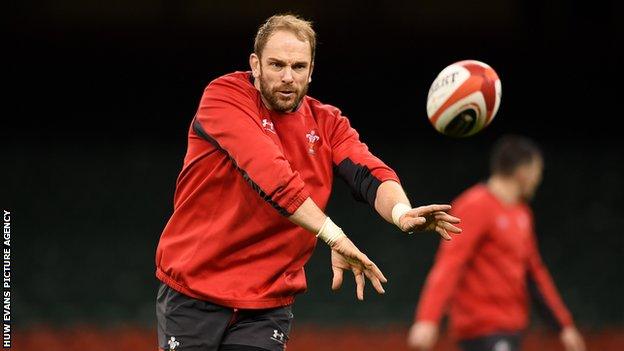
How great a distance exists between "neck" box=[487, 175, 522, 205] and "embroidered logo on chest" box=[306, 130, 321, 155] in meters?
3.25

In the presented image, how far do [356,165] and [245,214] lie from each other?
0.52 meters

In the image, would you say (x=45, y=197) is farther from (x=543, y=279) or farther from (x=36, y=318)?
(x=543, y=279)

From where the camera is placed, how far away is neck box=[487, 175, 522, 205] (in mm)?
7340

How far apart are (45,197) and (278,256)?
28.9ft

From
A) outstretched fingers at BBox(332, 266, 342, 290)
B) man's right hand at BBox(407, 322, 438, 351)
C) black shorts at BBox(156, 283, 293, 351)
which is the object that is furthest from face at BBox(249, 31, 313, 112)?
man's right hand at BBox(407, 322, 438, 351)

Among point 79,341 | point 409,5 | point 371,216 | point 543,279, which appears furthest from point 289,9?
point 543,279

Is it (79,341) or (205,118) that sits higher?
(205,118)

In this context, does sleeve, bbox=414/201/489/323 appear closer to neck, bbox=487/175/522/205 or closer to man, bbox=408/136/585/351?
man, bbox=408/136/585/351

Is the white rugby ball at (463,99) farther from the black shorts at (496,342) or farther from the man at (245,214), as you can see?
the black shorts at (496,342)

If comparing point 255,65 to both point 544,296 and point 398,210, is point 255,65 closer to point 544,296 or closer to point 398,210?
point 398,210

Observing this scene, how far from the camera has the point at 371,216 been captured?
12.8m

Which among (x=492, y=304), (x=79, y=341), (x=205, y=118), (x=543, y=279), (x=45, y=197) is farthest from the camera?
(x=45, y=197)

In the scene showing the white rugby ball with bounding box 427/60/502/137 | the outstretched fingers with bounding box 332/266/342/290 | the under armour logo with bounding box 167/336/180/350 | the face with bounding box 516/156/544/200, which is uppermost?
the white rugby ball with bounding box 427/60/502/137

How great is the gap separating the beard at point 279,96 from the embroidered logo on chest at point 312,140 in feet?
0.45
